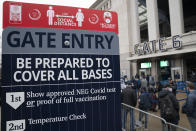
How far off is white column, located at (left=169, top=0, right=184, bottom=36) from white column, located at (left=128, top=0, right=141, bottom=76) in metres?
5.15

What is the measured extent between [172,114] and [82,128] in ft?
9.57

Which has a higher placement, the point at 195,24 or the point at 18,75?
the point at 195,24

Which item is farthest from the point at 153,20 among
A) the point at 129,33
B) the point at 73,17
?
the point at 73,17

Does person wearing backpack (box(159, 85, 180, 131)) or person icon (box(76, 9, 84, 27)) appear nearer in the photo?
person icon (box(76, 9, 84, 27))

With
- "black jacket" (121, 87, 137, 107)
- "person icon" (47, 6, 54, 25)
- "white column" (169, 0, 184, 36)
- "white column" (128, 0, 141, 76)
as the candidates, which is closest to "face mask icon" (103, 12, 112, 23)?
"person icon" (47, 6, 54, 25)

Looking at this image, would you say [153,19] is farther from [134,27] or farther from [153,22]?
[134,27]

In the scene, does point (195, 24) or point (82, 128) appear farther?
point (195, 24)

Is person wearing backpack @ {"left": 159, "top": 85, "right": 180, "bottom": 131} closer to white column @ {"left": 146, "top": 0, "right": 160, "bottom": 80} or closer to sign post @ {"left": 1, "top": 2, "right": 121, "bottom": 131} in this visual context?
sign post @ {"left": 1, "top": 2, "right": 121, "bottom": 131}

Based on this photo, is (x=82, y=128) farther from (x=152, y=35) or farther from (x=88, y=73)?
(x=152, y=35)

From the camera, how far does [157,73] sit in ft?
56.6

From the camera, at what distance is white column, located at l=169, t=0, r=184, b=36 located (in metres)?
14.9

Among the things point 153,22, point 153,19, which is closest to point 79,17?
point 153,22

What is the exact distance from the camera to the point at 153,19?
17562 mm

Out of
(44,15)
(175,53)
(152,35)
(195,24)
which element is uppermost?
(195,24)
